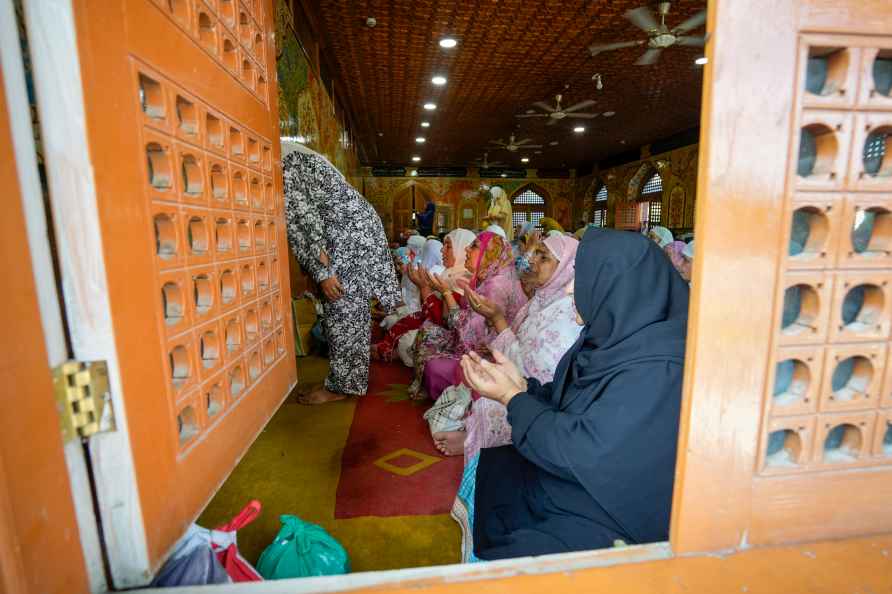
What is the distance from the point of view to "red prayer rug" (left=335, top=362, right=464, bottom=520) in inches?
70.3

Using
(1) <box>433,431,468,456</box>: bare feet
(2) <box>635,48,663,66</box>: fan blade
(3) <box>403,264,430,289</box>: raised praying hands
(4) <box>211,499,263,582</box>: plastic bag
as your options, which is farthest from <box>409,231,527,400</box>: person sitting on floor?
(2) <box>635,48,663,66</box>: fan blade

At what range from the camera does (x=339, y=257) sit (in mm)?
2512

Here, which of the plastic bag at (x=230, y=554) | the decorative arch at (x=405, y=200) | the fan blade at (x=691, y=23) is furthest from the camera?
the decorative arch at (x=405, y=200)

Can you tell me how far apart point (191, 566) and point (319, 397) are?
2.09 m

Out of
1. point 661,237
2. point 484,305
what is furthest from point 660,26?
point 484,305

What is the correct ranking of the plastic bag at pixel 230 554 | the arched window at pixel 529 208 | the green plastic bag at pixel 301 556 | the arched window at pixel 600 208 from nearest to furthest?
1. the plastic bag at pixel 230 554
2. the green plastic bag at pixel 301 556
3. the arched window at pixel 600 208
4. the arched window at pixel 529 208

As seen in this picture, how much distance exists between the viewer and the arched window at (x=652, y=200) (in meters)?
12.0

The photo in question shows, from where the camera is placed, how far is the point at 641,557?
61 centimetres

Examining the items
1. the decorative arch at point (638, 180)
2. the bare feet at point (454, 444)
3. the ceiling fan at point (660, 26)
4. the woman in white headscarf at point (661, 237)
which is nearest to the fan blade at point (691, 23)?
the ceiling fan at point (660, 26)

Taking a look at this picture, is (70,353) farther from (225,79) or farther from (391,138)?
(391,138)

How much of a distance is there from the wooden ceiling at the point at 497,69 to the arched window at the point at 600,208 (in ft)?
9.82

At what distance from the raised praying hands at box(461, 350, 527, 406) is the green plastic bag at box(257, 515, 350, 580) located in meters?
0.60

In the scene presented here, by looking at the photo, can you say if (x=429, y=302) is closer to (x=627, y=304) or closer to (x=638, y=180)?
(x=627, y=304)

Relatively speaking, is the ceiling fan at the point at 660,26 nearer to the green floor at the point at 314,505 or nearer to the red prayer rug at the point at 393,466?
the red prayer rug at the point at 393,466
